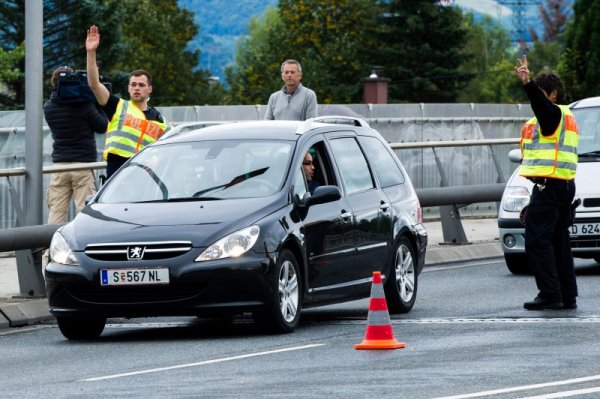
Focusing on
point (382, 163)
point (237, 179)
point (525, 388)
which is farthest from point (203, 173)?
point (525, 388)

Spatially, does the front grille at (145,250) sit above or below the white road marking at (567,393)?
above

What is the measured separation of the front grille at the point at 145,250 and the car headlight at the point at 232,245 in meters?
Result: 0.13

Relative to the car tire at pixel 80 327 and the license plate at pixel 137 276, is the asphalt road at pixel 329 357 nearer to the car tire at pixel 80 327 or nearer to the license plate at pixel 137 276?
the car tire at pixel 80 327

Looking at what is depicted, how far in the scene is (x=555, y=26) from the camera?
173 meters

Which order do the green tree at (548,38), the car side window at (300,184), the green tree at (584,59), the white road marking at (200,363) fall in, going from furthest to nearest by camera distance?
the green tree at (548,38), the green tree at (584,59), the car side window at (300,184), the white road marking at (200,363)

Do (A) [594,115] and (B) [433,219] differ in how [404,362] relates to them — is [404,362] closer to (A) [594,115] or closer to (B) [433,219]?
(A) [594,115]

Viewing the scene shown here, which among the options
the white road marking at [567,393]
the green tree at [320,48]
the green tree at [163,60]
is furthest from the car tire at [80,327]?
the green tree at [163,60]

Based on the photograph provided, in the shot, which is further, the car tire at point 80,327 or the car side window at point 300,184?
the car side window at point 300,184

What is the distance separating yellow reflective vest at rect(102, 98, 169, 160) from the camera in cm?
1617

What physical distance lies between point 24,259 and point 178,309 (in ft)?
12.1

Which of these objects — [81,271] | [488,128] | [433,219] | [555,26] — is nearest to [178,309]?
[81,271]

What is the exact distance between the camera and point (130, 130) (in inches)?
637

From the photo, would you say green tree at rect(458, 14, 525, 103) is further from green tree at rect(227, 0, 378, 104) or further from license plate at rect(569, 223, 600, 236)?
license plate at rect(569, 223, 600, 236)

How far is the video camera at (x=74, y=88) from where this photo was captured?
16.8 m
